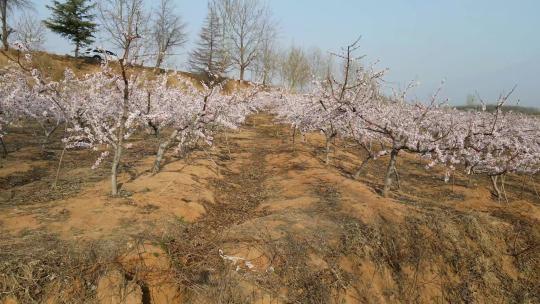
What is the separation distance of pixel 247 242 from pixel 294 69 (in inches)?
2471

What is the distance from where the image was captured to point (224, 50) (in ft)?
199

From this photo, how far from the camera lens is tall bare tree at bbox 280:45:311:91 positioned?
69625mm

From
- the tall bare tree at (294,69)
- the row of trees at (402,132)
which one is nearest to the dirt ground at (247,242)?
the row of trees at (402,132)

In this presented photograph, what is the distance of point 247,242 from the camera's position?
887 cm

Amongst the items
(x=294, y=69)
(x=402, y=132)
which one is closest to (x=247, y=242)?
(x=402, y=132)

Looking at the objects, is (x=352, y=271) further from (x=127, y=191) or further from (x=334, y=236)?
(x=127, y=191)

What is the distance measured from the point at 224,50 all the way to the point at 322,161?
148 feet

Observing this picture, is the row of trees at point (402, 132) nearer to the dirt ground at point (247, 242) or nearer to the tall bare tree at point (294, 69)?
the dirt ground at point (247, 242)

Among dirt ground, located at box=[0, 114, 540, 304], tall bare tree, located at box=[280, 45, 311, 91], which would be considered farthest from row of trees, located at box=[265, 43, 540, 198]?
tall bare tree, located at box=[280, 45, 311, 91]

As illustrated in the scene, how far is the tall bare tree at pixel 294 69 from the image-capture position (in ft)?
228

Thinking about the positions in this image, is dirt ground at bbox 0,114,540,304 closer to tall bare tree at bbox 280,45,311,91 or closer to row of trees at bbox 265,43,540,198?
row of trees at bbox 265,43,540,198

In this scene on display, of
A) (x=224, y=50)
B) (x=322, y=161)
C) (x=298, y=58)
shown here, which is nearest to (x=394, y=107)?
(x=322, y=161)

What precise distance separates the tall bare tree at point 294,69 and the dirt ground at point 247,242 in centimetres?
5648

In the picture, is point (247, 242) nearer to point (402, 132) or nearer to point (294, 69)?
point (402, 132)
